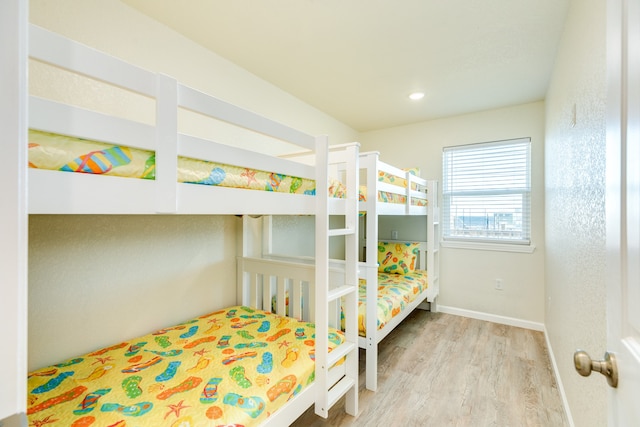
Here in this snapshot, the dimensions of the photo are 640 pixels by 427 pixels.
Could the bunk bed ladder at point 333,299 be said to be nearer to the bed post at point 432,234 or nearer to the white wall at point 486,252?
the bed post at point 432,234

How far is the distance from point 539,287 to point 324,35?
10.5 ft

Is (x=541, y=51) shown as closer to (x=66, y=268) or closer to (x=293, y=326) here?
(x=293, y=326)

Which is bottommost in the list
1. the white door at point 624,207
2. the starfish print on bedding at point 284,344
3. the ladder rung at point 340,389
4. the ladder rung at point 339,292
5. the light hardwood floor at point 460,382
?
the light hardwood floor at point 460,382

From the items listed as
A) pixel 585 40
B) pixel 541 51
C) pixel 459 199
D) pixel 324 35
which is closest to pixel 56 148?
pixel 324 35

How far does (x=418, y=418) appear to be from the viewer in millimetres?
1758

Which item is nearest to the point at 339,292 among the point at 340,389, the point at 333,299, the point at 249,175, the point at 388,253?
the point at 333,299

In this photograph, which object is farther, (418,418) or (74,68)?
(418,418)

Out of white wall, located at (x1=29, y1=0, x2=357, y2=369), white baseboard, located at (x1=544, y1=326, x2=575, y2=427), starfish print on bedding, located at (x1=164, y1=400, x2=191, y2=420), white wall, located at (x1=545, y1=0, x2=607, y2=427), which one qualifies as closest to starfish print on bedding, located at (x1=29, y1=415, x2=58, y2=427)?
starfish print on bedding, located at (x1=164, y1=400, x2=191, y2=420)

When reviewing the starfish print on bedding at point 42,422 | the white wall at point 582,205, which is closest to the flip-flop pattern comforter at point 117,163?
the starfish print on bedding at point 42,422

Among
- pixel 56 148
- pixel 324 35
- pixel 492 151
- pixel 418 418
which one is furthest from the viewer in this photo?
pixel 492 151

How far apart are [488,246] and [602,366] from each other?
3.04 metres

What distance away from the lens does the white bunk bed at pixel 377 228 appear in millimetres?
2059

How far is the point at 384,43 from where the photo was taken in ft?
6.60

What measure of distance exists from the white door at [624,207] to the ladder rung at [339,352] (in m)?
1.08
